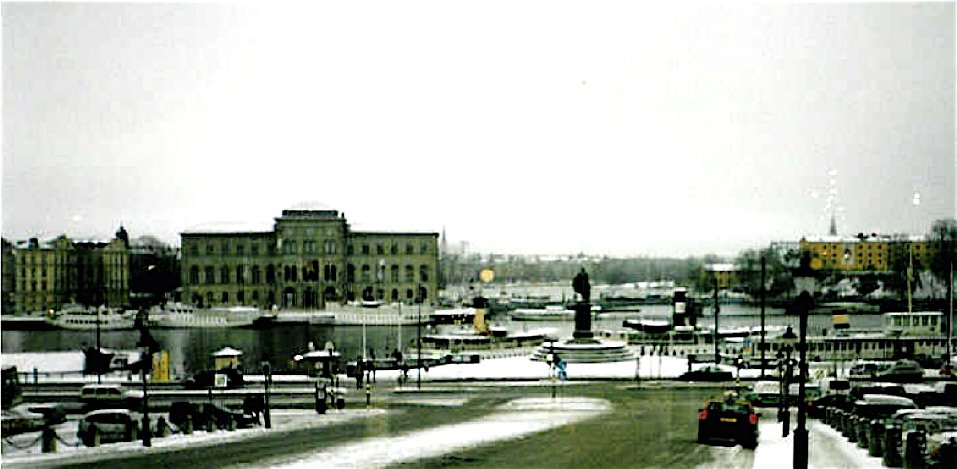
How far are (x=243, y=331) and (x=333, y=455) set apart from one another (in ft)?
114

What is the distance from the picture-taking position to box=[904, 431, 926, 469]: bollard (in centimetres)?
868

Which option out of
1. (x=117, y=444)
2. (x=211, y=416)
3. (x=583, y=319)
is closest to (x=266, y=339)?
(x=583, y=319)

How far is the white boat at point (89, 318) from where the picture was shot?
86.0 feet

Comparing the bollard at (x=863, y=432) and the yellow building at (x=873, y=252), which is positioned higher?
the yellow building at (x=873, y=252)

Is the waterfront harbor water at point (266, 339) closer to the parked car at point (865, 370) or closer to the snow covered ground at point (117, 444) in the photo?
the snow covered ground at point (117, 444)

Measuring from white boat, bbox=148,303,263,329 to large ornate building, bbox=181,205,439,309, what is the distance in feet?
3.44

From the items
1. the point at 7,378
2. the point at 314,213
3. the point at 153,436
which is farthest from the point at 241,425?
the point at 314,213

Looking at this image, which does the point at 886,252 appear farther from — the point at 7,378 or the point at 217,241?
the point at 7,378

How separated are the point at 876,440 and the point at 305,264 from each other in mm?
46152

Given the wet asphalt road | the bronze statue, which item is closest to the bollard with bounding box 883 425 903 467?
the wet asphalt road

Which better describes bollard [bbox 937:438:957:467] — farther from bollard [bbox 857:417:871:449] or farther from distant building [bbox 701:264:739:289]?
distant building [bbox 701:264:739:289]

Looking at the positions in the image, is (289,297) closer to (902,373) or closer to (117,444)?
(902,373)

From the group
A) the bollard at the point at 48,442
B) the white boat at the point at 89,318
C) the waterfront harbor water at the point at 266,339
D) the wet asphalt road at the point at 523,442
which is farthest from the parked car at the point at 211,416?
the waterfront harbor water at the point at 266,339

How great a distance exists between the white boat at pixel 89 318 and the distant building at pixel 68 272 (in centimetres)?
25
